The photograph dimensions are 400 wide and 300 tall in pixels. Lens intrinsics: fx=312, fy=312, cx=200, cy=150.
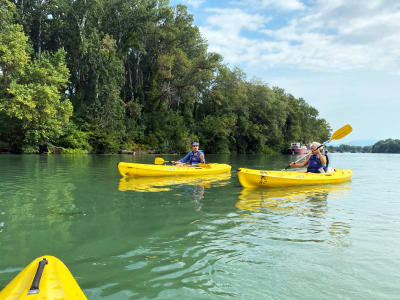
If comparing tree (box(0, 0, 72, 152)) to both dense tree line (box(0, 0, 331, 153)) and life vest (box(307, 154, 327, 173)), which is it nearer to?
dense tree line (box(0, 0, 331, 153))

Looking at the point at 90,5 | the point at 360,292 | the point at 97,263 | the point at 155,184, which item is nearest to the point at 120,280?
the point at 97,263

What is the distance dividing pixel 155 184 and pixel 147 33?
87.7 ft

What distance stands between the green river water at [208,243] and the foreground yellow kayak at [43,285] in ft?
1.68

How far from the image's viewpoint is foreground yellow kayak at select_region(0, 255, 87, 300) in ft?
5.90

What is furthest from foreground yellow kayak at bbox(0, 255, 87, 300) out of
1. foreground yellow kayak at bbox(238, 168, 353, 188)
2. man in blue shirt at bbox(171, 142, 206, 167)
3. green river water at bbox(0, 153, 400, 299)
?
man in blue shirt at bbox(171, 142, 206, 167)

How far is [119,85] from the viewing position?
30.8 metres

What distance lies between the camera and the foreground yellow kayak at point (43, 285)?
1797 mm

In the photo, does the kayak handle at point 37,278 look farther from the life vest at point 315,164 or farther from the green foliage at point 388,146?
the green foliage at point 388,146

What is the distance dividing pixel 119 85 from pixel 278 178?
1008 inches

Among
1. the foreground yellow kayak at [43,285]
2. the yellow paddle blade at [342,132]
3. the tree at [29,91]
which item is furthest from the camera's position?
the tree at [29,91]

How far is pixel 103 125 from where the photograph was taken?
28031 mm

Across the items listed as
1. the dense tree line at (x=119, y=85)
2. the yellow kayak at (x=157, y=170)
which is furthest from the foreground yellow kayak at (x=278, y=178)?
the dense tree line at (x=119, y=85)

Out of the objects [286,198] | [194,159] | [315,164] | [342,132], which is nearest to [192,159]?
[194,159]

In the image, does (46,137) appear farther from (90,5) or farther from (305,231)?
(305,231)
